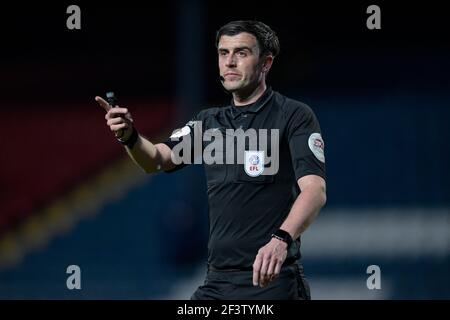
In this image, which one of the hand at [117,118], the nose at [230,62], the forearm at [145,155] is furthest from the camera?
the nose at [230,62]

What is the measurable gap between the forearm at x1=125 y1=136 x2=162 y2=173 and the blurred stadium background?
15.2 feet

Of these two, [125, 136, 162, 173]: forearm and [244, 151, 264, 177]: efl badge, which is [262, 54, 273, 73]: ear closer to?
[244, 151, 264, 177]: efl badge

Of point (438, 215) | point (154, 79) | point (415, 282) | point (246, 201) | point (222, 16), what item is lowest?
point (415, 282)

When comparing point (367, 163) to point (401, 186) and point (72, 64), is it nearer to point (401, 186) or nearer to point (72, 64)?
point (401, 186)

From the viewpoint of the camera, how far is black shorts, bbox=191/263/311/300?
15.7 feet

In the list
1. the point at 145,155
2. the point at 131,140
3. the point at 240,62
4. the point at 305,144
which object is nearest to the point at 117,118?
the point at 131,140

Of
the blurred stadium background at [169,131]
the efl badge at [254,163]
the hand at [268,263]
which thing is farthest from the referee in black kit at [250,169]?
the blurred stadium background at [169,131]

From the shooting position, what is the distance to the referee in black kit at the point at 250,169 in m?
4.77

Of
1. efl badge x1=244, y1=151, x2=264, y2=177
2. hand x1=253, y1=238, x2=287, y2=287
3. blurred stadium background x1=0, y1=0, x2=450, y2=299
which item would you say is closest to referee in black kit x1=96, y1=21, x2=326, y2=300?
efl badge x1=244, y1=151, x2=264, y2=177

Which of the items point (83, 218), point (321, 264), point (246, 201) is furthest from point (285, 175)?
point (83, 218)

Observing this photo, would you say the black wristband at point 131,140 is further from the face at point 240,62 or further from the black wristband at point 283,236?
the black wristband at point 283,236

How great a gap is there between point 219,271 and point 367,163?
17.0 feet

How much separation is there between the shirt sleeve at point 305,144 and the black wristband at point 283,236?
1.27ft

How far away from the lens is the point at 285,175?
4.89 metres
